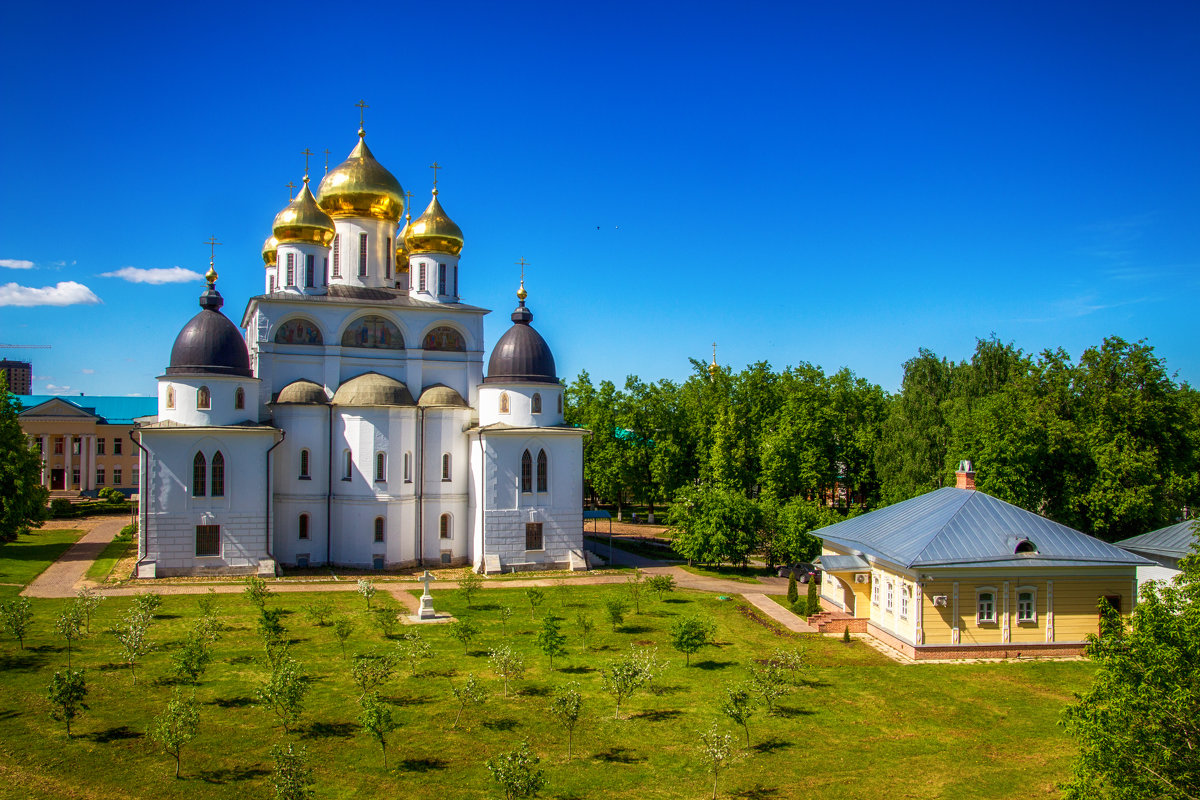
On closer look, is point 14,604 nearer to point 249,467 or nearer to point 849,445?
point 249,467

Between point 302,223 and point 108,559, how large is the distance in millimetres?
14667

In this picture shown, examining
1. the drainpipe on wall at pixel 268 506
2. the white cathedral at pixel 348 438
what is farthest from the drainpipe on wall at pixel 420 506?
the drainpipe on wall at pixel 268 506

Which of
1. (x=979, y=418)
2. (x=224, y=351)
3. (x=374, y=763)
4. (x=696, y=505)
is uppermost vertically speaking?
(x=224, y=351)

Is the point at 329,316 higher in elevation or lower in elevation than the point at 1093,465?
higher

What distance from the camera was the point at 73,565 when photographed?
31.4 metres

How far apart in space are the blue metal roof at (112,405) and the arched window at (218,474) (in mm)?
37490

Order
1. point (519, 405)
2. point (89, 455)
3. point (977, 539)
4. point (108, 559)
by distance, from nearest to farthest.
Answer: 1. point (977, 539)
2. point (519, 405)
3. point (108, 559)
4. point (89, 455)

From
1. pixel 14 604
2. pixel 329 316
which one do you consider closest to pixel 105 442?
pixel 329 316

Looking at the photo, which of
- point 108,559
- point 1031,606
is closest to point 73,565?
point 108,559

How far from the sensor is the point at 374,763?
45.5 feet

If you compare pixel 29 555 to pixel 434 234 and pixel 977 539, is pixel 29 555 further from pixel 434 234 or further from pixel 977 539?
pixel 977 539

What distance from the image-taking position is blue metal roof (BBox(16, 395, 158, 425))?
6309 centimetres

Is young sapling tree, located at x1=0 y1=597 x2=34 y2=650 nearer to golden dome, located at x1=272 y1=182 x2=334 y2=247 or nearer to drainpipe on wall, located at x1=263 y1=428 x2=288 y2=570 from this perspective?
drainpipe on wall, located at x1=263 y1=428 x2=288 y2=570

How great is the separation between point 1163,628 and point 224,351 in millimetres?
28352
